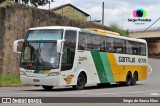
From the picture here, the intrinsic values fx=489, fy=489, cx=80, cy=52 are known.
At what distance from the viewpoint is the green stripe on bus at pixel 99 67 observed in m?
26.5

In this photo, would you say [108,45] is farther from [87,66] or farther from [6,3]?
[6,3]

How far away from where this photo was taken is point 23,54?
79.5ft

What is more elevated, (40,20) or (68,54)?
(40,20)

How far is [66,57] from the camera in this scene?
23906 mm

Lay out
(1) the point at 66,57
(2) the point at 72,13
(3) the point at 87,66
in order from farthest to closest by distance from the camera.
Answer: (2) the point at 72,13
(3) the point at 87,66
(1) the point at 66,57

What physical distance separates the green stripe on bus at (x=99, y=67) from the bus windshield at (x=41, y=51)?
324cm

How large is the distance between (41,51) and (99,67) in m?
4.76

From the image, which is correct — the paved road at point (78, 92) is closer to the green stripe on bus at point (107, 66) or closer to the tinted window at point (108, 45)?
the green stripe on bus at point (107, 66)

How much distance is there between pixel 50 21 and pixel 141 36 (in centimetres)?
5676

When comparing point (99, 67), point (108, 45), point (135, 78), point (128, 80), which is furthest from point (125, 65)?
point (99, 67)

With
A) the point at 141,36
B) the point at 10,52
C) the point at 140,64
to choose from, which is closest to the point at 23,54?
the point at 10,52

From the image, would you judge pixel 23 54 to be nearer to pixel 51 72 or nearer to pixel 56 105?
pixel 51 72

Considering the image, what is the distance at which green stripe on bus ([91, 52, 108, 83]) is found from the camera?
87.1ft

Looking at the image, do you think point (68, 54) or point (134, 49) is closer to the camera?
point (68, 54)
